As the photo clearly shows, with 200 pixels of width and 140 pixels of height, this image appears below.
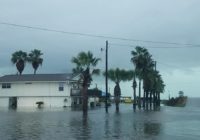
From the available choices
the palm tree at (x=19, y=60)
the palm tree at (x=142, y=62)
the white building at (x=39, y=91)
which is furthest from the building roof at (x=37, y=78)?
the palm tree at (x=19, y=60)

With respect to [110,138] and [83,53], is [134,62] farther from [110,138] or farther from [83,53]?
[110,138]

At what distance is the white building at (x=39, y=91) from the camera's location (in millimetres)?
90188

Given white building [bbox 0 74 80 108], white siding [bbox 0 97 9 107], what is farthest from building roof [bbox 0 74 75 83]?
white siding [bbox 0 97 9 107]

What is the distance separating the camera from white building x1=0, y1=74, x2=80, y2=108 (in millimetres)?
90188

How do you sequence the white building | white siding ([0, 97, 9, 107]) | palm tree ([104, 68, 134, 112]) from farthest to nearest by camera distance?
white siding ([0, 97, 9, 107]) < the white building < palm tree ([104, 68, 134, 112])

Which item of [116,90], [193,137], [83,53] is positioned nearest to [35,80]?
[116,90]

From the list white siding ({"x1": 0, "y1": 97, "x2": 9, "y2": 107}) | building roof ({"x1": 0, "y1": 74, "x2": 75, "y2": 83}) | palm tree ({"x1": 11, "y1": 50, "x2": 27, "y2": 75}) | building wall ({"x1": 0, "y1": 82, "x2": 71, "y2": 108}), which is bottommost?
white siding ({"x1": 0, "y1": 97, "x2": 9, "y2": 107})

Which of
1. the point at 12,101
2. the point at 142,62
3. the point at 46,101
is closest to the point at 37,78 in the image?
the point at 46,101

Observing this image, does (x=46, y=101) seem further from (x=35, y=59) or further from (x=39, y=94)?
(x=35, y=59)

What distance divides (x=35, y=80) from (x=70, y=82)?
655cm

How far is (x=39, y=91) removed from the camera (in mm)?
90875

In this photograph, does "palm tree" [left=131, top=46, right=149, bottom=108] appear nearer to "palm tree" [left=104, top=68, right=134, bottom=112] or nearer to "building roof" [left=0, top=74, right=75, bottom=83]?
"palm tree" [left=104, top=68, right=134, bottom=112]

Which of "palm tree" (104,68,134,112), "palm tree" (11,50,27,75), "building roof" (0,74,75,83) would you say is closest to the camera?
"palm tree" (104,68,134,112)

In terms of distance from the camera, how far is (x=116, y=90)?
8475cm
